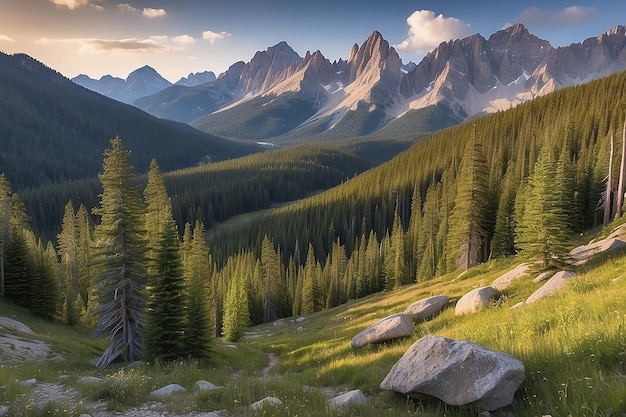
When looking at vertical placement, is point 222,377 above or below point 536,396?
below

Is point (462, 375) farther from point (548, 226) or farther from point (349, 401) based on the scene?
point (548, 226)

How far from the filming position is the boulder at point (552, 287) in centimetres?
1538

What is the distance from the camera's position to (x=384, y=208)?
12556 cm

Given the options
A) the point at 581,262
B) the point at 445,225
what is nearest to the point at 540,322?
the point at 581,262

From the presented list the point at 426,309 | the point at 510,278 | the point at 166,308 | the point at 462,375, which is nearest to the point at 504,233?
the point at 510,278

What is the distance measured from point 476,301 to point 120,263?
72.8 feet

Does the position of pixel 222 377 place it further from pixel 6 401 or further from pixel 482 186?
pixel 482 186

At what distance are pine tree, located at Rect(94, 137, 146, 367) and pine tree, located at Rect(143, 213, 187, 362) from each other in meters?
2.55

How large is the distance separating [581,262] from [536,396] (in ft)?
60.7

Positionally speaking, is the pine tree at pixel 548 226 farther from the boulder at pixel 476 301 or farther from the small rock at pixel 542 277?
the boulder at pixel 476 301

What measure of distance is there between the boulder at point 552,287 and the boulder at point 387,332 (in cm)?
544

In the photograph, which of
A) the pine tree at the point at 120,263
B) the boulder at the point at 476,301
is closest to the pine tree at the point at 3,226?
the pine tree at the point at 120,263

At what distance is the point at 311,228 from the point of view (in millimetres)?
122250

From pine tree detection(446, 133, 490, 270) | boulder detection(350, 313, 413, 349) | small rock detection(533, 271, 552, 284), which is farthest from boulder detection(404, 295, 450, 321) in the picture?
pine tree detection(446, 133, 490, 270)
